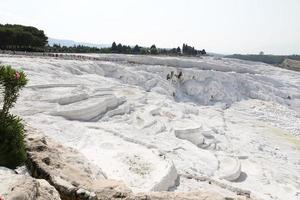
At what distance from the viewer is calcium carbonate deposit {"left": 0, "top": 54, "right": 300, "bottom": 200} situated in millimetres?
15719

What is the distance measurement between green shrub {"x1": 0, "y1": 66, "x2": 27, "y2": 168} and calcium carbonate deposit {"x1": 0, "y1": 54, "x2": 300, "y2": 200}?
540cm

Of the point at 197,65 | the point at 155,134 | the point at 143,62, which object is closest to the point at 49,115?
the point at 155,134

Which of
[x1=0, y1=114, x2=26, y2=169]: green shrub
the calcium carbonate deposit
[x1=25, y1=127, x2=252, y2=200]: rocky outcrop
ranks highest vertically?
[x1=0, y1=114, x2=26, y2=169]: green shrub

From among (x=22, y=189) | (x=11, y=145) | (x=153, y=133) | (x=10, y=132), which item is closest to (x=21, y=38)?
(x=153, y=133)

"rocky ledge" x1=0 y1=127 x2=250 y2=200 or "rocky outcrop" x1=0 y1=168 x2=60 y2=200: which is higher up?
"rocky outcrop" x1=0 y1=168 x2=60 y2=200

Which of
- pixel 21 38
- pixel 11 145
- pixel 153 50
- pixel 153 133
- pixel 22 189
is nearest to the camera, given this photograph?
pixel 22 189

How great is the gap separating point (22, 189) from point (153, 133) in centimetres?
1764

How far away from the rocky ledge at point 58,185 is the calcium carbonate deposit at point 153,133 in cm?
393

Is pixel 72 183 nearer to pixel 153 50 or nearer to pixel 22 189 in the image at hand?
pixel 22 189

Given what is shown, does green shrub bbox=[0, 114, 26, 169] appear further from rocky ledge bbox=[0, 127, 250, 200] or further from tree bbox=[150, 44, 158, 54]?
tree bbox=[150, 44, 158, 54]

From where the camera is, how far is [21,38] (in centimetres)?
4738

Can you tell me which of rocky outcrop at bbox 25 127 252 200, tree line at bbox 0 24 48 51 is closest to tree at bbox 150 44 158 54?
tree line at bbox 0 24 48 51

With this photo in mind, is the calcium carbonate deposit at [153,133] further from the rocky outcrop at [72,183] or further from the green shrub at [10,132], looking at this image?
the green shrub at [10,132]

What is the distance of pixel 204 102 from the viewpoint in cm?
4578
